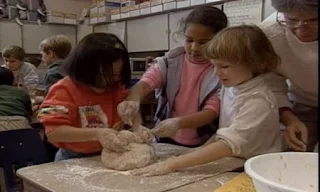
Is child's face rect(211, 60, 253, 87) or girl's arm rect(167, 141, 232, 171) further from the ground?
child's face rect(211, 60, 253, 87)

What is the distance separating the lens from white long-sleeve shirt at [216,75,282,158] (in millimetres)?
921

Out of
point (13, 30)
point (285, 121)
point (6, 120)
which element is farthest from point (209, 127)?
point (13, 30)

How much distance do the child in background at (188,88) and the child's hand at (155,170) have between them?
0.72 ft

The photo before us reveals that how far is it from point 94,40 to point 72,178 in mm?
500

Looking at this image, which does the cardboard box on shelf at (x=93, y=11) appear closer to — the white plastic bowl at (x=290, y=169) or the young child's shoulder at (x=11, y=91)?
the young child's shoulder at (x=11, y=91)

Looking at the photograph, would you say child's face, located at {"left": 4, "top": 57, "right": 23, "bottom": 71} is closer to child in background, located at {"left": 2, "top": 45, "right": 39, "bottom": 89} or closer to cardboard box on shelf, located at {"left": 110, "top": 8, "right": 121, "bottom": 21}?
child in background, located at {"left": 2, "top": 45, "right": 39, "bottom": 89}

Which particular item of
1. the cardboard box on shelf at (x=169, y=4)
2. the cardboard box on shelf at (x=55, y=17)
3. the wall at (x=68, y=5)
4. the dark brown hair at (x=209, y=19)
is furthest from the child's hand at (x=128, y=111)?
the wall at (x=68, y=5)

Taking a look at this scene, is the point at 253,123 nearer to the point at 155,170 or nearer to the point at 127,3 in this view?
the point at 155,170

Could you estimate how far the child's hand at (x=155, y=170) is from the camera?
932 mm

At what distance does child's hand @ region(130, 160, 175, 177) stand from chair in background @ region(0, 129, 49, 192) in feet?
2.41

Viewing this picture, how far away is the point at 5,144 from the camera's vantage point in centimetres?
147

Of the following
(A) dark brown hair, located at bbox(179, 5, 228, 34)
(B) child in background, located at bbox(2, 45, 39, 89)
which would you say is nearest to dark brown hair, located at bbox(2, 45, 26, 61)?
(B) child in background, located at bbox(2, 45, 39, 89)

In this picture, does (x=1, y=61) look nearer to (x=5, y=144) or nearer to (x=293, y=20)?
(x=5, y=144)

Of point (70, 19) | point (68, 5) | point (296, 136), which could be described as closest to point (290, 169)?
point (296, 136)
